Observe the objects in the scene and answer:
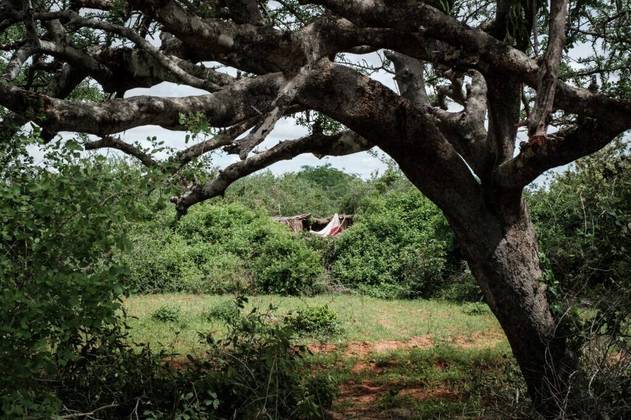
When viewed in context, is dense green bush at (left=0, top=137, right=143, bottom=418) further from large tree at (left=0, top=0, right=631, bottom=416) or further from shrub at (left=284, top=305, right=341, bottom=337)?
shrub at (left=284, top=305, right=341, bottom=337)

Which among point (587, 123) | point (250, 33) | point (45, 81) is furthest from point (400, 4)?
point (45, 81)

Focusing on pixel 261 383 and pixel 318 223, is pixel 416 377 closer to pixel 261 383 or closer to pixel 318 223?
pixel 261 383

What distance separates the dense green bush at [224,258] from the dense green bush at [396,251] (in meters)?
1.08

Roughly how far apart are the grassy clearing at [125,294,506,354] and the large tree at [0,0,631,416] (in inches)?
143

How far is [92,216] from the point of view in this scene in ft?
13.1

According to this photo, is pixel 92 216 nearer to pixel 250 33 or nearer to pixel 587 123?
pixel 250 33

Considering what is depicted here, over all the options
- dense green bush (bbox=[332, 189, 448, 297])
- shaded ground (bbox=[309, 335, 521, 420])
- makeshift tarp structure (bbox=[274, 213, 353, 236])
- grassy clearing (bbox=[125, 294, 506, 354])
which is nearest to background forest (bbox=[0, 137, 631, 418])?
shaded ground (bbox=[309, 335, 521, 420])

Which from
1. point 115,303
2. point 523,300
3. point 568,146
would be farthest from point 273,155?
point 115,303

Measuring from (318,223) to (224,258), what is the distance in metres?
7.51

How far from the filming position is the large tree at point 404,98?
477cm

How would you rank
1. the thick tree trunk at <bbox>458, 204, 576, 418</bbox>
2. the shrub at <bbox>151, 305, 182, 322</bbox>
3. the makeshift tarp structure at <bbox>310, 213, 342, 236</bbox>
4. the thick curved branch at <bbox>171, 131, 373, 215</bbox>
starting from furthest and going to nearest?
the makeshift tarp structure at <bbox>310, 213, 342, 236</bbox>
the shrub at <bbox>151, 305, 182, 322</bbox>
the thick curved branch at <bbox>171, 131, 373, 215</bbox>
the thick tree trunk at <bbox>458, 204, 576, 418</bbox>

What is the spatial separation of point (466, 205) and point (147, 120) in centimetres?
283

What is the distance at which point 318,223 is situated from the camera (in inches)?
965

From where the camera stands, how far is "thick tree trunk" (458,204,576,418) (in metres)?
6.00
